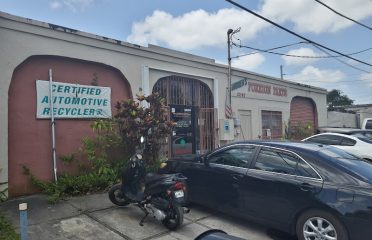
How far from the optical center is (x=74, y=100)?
7.91 m

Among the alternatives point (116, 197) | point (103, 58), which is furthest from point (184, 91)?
point (116, 197)

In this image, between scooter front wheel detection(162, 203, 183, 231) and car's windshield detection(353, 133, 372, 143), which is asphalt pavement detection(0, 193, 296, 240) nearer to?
scooter front wheel detection(162, 203, 183, 231)

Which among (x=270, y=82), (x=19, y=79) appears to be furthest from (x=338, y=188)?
(x=270, y=82)

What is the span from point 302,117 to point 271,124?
11.9 ft

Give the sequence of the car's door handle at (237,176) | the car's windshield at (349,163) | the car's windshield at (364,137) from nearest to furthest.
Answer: the car's windshield at (349,163) < the car's door handle at (237,176) < the car's windshield at (364,137)

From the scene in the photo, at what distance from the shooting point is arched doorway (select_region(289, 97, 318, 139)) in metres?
16.5

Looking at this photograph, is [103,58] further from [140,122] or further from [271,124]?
[271,124]

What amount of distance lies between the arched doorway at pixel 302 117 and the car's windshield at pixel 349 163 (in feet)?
38.1

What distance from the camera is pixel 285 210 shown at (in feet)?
15.6

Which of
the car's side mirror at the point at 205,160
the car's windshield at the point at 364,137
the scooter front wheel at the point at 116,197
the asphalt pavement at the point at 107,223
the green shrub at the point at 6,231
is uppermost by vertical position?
the car's windshield at the point at 364,137

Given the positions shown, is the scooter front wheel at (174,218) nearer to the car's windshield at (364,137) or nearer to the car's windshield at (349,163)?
the car's windshield at (349,163)

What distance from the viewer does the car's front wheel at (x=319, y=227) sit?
4172mm

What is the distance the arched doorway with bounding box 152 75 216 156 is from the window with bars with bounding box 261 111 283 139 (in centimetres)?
387

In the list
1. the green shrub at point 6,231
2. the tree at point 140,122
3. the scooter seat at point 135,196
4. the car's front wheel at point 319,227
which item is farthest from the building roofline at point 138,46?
the car's front wheel at point 319,227
